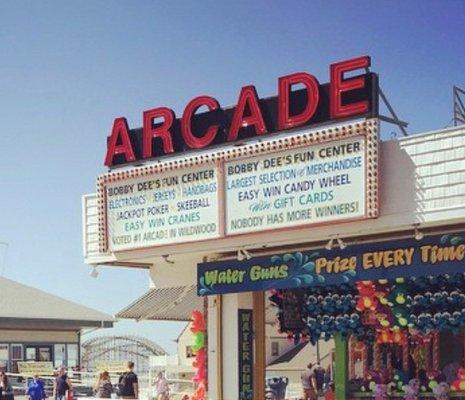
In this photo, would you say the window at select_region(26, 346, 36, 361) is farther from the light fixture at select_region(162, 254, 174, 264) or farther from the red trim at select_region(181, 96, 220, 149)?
the red trim at select_region(181, 96, 220, 149)

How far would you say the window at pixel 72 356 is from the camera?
1706 inches

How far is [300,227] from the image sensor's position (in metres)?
16.6

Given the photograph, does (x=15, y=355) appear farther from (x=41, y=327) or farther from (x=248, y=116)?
(x=248, y=116)

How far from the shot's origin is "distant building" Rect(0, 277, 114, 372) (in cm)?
4094

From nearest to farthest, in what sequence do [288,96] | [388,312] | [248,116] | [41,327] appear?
[288,96] → [248,116] → [388,312] → [41,327]

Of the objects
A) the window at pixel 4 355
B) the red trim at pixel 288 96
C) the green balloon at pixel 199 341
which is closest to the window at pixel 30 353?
the window at pixel 4 355

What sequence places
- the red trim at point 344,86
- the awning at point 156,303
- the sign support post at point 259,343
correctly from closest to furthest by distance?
the red trim at point 344,86
the sign support post at point 259,343
the awning at point 156,303

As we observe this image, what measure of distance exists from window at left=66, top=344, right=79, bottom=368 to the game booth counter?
76.2 feet

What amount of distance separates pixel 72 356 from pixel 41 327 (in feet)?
7.62

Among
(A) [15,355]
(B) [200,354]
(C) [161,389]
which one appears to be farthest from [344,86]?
(A) [15,355]

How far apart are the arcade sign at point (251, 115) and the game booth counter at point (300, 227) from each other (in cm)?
3

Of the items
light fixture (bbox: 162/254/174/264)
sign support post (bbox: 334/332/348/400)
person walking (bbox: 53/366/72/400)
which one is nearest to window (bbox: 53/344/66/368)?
person walking (bbox: 53/366/72/400)

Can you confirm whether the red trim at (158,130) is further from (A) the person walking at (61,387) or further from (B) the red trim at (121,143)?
(A) the person walking at (61,387)

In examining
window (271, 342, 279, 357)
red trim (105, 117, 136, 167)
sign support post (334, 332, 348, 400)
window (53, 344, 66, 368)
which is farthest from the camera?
window (271, 342, 279, 357)
